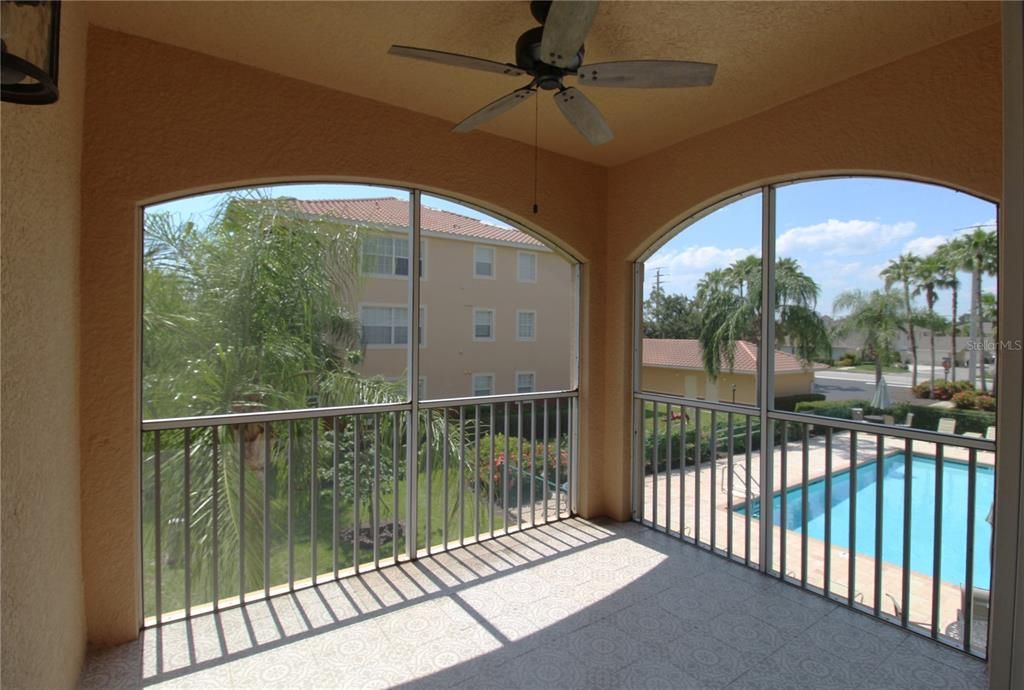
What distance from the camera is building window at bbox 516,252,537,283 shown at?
11.1 ft

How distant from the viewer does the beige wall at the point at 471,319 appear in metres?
2.86

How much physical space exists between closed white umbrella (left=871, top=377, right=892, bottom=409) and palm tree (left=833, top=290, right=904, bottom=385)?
0.02m

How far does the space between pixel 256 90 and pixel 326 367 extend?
139cm

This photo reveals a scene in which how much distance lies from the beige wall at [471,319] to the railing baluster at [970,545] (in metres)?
2.22

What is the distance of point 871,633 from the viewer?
7.42ft

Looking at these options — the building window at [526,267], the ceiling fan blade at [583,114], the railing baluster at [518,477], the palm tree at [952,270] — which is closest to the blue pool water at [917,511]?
the palm tree at [952,270]

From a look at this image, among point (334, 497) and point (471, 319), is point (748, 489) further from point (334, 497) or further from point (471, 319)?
point (334, 497)

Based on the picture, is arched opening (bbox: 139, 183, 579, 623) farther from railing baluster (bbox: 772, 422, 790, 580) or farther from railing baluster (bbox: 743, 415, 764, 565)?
railing baluster (bbox: 772, 422, 790, 580)

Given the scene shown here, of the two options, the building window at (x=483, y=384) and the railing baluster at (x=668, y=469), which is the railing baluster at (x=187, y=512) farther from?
the railing baluster at (x=668, y=469)

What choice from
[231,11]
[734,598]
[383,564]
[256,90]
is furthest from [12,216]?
[734,598]

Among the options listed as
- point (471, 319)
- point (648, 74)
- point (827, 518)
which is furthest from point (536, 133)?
point (827, 518)

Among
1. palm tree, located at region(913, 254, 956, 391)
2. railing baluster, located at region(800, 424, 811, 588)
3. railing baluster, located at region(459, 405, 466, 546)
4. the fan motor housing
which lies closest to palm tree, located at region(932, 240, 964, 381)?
palm tree, located at region(913, 254, 956, 391)

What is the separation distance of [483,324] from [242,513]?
5.47ft

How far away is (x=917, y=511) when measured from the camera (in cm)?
242
